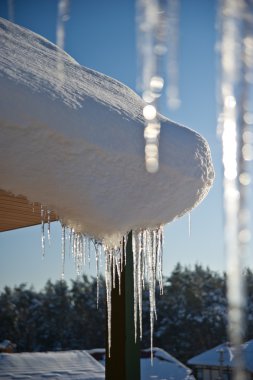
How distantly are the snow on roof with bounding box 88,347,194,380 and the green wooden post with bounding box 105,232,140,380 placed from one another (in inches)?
473

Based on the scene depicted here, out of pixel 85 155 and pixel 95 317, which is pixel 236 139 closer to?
pixel 85 155

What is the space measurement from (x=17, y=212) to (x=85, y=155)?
3.15 feet

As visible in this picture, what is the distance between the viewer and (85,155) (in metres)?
1.44

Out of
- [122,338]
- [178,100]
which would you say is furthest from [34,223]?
[178,100]

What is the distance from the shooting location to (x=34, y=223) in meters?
2.75

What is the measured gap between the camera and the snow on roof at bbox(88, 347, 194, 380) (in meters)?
13.7

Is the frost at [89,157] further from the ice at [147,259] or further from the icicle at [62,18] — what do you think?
the icicle at [62,18]

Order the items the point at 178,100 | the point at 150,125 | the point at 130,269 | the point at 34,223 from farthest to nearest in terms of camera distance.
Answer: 1. the point at 34,223
2. the point at 130,269
3. the point at 150,125
4. the point at 178,100

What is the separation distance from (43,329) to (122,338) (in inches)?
872

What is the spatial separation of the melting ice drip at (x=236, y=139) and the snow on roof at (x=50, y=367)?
6.90 metres

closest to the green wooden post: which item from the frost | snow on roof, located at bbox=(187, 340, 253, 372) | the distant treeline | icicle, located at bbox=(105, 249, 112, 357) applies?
icicle, located at bbox=(105, 249, 112, 357)

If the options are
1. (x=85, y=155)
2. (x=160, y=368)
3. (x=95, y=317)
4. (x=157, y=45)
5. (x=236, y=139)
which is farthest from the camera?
(x=95, y=317)

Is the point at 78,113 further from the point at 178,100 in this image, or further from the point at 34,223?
the point at 34,223

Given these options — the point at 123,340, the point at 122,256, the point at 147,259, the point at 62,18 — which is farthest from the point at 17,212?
the point at 62,18
